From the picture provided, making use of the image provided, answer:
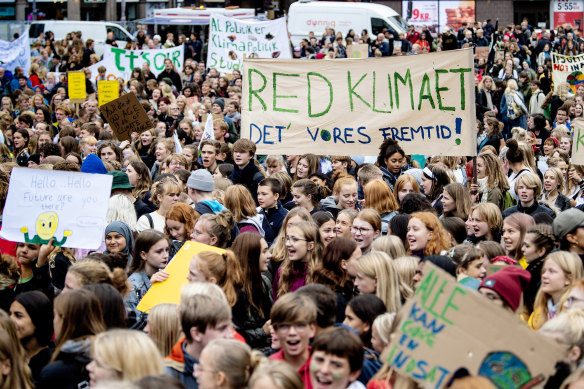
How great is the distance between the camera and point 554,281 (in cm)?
574

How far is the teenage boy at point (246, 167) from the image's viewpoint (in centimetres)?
973

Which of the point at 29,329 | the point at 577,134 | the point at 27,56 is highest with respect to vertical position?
the point at 27,56

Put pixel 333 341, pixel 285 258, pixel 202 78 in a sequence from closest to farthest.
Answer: pixel 333 341, pixel 285 258, pixel 202 78

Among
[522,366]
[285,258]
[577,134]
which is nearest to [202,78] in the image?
[577,134]

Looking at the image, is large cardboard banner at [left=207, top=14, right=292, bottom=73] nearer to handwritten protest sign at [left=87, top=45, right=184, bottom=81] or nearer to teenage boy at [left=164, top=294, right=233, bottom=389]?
handwritten protest sign at [left=87, top=45, right=184, bottom=81]

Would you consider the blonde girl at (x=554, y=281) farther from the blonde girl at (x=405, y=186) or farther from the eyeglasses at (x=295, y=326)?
the blonde girl at (x=405, y=186)

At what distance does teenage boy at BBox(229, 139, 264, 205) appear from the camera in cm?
973

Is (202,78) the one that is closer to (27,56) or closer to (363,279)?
(27,56)

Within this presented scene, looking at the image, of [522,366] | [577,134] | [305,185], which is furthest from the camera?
[577,134]

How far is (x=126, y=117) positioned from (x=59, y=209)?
230 inches

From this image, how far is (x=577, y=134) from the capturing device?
386 inches

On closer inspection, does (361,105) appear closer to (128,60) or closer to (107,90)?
(107,90)

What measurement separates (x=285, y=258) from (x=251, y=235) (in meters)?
0.50

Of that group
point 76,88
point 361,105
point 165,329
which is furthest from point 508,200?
point 76,88
